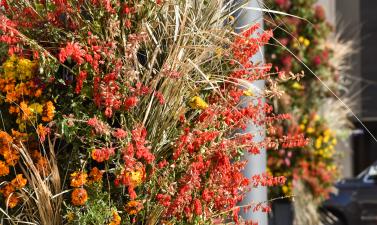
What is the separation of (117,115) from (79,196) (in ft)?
1.51

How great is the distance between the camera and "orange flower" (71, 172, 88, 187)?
4051 millimetres

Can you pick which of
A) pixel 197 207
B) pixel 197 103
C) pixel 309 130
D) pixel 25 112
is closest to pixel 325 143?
pixel 309 130

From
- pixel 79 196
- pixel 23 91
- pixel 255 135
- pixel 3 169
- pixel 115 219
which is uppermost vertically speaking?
pixel 23 91

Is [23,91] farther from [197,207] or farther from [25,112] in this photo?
[197,207]

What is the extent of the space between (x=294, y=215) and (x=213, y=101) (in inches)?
255

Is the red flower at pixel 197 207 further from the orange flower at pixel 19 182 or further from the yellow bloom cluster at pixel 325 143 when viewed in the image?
the yellow bloom cluster at pixel 325 143

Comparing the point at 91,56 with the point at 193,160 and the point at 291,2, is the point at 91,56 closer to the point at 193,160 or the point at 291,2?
the point at 193,160

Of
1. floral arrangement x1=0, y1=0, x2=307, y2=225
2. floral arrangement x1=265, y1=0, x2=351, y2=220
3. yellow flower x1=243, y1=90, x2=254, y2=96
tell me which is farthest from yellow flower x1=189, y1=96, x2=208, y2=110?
floral arrangement x1=265, y1=0, x2=351, y2=220

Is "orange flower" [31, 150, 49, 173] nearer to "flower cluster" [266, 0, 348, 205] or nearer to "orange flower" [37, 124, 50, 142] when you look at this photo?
"orange flower" [37, 124, 50, 142]

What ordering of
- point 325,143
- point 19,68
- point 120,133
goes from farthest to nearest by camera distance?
point 325,143 → point 19,68 → point 120,133

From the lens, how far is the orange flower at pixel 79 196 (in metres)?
4.04

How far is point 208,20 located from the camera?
14.7 feet

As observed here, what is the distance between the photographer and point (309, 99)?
436 inches

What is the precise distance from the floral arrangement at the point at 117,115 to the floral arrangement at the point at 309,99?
5878mm
